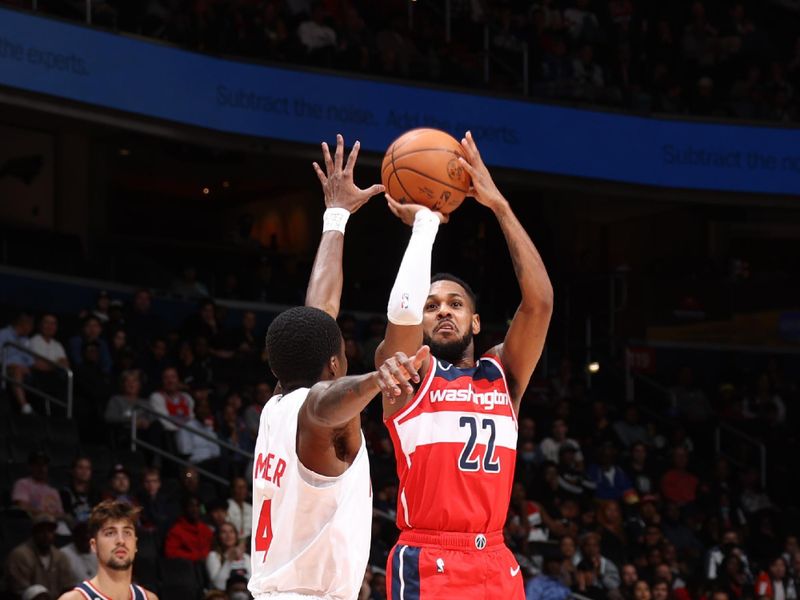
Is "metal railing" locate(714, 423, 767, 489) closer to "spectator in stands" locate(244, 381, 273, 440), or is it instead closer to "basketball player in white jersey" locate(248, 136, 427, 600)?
"spectator in stands" locate(244, 381, 273, 440)

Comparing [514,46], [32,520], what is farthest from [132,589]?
[514,46]

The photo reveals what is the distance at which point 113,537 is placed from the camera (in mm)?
7176

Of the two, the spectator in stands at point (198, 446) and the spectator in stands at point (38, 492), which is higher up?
the spectator in stands at point (198, 446)

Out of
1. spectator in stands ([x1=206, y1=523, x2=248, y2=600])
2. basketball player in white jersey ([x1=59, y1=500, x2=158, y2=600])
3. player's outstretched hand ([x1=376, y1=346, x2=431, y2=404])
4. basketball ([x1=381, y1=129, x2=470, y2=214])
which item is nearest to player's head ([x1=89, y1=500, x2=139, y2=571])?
basketball player in white jersey ([x1=59, y1=500, x2=158, y2=600])

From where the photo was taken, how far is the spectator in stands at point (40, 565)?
10758 mm

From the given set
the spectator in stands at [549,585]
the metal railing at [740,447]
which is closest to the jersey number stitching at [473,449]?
the spectator in stands at [549,585]

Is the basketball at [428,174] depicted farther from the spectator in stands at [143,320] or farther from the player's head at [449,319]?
the spectator in stands at [143,320]

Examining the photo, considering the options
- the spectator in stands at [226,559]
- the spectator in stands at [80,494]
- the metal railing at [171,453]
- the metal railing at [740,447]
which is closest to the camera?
the spectator in stands at [226,559]

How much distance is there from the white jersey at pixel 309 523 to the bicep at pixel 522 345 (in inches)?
50.9

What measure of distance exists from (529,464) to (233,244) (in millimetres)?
7496

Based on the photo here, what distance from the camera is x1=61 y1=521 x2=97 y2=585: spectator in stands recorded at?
1096cm

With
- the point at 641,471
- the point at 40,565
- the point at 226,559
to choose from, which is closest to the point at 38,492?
the point at 40,565

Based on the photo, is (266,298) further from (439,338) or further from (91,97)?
(439,338)

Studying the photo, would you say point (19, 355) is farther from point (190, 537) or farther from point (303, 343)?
point (303, 343)
